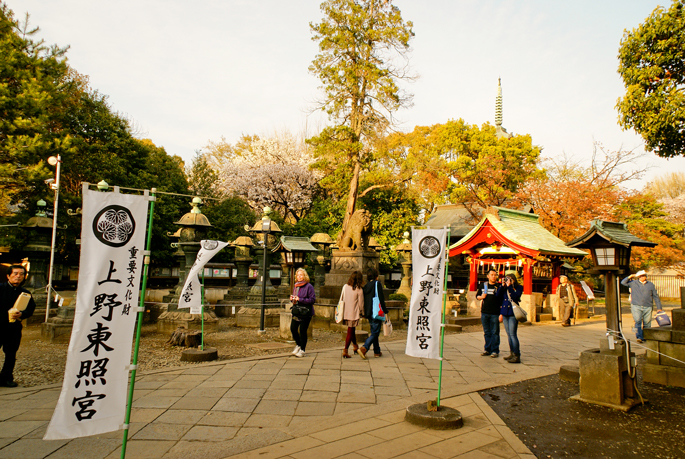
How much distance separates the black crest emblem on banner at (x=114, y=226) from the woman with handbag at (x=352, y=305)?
197 inches

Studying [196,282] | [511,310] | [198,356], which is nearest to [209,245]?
[196,282]

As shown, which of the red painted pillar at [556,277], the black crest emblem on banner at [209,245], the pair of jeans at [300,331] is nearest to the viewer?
the pair of jeans at [300,331]

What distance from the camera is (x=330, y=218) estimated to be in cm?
2572

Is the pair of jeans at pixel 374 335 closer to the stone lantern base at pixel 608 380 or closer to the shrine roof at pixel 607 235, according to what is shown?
the stone lantern base at pixel 608 380

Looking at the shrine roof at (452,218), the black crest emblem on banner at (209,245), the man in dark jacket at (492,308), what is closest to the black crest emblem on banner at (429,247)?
the man in dark jacket at (492,308)

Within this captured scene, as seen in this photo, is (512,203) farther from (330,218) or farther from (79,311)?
(79,311)

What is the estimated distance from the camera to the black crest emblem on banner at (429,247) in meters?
4.76

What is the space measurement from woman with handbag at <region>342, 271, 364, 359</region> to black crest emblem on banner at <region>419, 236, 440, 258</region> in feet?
9.82

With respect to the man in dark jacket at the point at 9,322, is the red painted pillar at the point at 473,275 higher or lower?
higher

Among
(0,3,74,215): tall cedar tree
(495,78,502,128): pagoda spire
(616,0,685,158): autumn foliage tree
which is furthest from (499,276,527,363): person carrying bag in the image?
(495,78,502,128): pagoda spire

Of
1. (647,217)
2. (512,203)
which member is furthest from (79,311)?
(647,217)

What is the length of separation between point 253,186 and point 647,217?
86.4 ft

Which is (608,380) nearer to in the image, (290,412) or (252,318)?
(290,412)

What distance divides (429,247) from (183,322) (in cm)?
835
